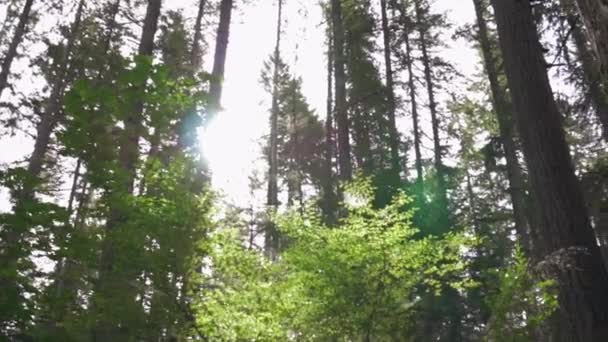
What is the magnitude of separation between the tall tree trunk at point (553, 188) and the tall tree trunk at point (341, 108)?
19.1ft

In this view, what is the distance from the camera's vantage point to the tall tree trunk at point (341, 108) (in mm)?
11477

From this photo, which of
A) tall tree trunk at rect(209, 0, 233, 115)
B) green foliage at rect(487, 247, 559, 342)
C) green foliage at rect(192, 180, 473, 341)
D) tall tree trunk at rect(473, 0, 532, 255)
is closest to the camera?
green foliage at rect(192, 180, 473, 341)

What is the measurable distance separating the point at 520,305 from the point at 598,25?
10.1 ft

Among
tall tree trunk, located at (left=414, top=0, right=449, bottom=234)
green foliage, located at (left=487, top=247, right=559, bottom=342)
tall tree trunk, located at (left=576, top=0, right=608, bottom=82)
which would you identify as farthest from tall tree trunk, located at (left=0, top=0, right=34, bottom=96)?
tall tree trunk, located at (left=576, top=0, right=608, bottom=82)

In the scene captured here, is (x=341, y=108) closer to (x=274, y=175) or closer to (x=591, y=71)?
(x=591, y=71)

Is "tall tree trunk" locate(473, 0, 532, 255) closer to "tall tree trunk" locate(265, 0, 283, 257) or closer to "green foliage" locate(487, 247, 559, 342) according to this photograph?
"tall tree trunk" locate(265, 0, 283, 257)

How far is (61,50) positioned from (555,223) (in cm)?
1802

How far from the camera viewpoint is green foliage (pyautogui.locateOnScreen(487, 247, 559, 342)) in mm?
4840

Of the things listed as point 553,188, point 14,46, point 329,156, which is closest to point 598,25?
point 553,188

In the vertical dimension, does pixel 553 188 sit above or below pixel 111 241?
above

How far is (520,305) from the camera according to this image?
5078 mm

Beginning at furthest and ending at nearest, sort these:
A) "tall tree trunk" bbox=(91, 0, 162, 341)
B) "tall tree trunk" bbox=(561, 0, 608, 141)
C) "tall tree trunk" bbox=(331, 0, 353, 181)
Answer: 1. "tall tree trunk" bbox=(331, 0, 353, 181)
2. "tall tree trunk" bbox=(561, 0, 608, 141)
3. "tall tree trunk" bbox=(91, 0, 162, 341)

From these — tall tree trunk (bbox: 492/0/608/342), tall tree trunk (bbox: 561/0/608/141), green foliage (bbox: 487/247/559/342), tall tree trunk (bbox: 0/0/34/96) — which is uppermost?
tall tree trunk (bbox: 0/0/34/96)

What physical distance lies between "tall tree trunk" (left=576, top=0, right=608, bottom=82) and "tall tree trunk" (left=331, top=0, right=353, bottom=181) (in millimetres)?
8201
